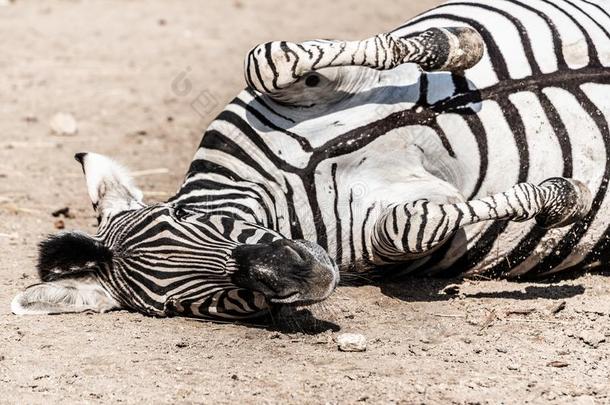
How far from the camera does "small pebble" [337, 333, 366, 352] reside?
12.9 ft

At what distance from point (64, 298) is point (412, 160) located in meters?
1.68

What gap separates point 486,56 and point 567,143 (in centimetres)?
56

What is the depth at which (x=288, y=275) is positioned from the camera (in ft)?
12.3

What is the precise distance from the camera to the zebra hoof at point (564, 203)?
437cm

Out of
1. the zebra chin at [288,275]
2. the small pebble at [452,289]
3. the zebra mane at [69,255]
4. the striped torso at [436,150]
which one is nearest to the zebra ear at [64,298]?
the zebra mane at [69,255]

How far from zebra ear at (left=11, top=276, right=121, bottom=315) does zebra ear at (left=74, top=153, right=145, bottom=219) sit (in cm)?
35

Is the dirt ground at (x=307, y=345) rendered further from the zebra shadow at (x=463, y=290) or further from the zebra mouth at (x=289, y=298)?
the zebra mouth at (x=289, y=298)

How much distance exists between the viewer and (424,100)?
4.64 m

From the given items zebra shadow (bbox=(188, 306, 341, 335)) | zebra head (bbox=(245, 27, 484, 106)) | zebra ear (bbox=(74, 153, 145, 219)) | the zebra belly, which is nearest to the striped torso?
the zebra belly

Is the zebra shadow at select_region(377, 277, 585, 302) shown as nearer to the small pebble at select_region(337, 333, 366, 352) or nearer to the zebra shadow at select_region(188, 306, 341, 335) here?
the zebra shadow at select_region(188, 306, 341, 335)

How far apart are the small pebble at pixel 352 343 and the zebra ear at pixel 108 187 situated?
Answer: 3.89 feet

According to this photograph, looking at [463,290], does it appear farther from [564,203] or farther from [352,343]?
[352,343]

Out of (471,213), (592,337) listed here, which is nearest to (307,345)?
(471,213)

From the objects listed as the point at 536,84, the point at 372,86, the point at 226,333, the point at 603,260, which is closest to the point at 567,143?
the point at 536,84
